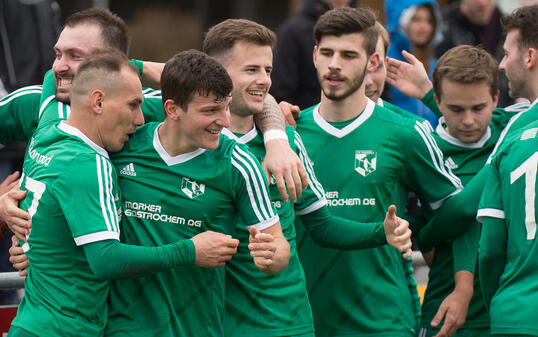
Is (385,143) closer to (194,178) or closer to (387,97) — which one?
(194,178)

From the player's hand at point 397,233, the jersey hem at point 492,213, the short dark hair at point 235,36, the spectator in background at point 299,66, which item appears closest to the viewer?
the jersey hem at point 492,213

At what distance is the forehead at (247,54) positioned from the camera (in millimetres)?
5078

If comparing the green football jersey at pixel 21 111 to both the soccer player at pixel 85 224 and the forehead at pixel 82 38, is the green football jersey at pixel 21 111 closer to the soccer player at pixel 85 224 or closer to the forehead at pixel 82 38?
the forehead at pixel 82 38

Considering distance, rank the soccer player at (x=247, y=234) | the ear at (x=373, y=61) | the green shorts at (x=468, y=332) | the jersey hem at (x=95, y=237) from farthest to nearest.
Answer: the ear at (x=373, y=61) < the green shorts at (x=468, y=332) < the soccer player at (x=247, y=234) < the jersey hem at (x=95, y=237)

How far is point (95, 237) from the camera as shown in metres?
4.14

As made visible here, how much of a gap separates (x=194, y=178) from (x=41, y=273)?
0.87m

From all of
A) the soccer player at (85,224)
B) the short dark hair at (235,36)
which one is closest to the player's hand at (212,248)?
the soccer player at (85,224)

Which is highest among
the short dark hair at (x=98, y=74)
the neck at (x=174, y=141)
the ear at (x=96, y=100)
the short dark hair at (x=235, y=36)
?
the short dark hair at (x=235, y=36)

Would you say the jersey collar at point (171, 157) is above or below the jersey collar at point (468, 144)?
above

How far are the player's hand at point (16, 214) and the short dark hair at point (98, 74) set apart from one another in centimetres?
59

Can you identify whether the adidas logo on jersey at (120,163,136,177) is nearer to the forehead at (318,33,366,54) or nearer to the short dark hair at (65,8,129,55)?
the short dark hair at (65,8,129,55)

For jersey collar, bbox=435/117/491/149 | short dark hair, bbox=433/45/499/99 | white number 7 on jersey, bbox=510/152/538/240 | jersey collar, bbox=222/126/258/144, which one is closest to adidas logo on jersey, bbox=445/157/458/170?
jersey collar, bbox=435/117/491/149

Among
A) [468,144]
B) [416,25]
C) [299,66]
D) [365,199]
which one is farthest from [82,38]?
[416,25]

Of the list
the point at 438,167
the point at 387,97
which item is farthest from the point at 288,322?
the point at 387,97
